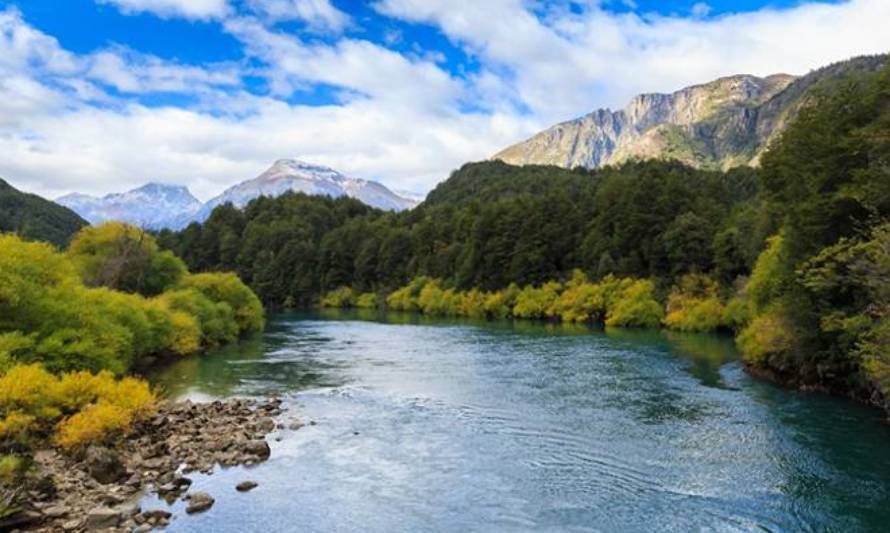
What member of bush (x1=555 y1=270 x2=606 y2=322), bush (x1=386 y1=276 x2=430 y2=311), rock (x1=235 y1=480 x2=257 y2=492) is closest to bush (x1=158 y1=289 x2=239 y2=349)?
rock (x1=235 y1=480 x2=257 y2=492)

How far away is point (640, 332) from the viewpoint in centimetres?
7112

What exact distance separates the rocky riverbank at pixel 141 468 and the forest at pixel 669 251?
76.4ft

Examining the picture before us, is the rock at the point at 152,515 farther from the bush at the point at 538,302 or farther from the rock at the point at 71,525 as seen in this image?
the bush at the point at 538,302

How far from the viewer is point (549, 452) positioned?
81.6ft

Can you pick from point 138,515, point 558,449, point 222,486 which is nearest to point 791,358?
point 558,449

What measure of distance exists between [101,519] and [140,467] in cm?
525

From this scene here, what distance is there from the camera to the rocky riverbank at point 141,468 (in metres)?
18.0

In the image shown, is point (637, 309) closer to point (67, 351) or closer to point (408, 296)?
point (408, 296)

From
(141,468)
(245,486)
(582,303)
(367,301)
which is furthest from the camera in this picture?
(367,301)

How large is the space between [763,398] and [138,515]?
2826cm

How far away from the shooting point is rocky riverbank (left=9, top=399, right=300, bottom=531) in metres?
18.0

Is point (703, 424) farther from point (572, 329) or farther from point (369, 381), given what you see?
point (572, 329)

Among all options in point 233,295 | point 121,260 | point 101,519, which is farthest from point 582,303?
point 101,519

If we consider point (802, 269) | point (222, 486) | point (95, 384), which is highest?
point (802, 269)
